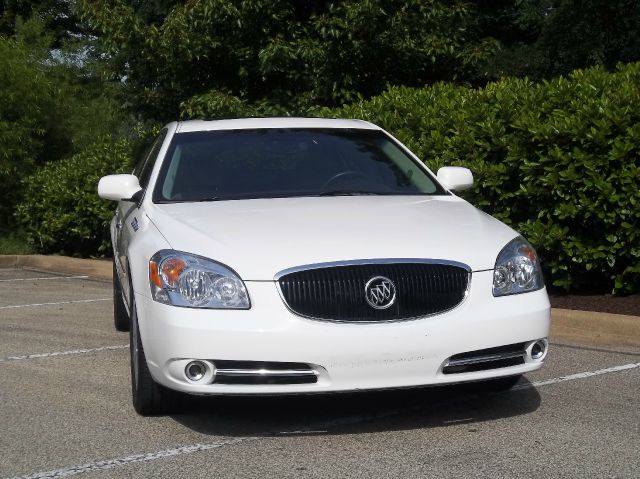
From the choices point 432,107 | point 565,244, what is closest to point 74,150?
point 432,107

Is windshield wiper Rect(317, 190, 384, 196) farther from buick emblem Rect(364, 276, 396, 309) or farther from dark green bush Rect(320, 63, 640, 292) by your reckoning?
dark green bush Rect(320, 63, 640, 292)

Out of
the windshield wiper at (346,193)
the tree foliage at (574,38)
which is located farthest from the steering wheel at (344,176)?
the tree foliage at (574,38)

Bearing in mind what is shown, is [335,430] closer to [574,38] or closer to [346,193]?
[346,193]

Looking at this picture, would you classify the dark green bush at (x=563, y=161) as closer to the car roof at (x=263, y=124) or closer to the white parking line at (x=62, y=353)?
the car roof at (x=263, y=124)

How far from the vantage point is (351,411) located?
6.13 m

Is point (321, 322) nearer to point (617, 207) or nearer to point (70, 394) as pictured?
point (70, 394)

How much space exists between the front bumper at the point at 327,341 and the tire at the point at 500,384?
89 cm

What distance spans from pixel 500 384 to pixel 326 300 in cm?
156

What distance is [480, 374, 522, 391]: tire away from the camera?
6.41 m

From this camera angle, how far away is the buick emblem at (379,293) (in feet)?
17.6

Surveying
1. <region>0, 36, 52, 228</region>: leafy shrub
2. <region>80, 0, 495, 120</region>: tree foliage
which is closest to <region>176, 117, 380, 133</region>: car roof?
<region>80, 0, 495, 120</region>: tree foliage

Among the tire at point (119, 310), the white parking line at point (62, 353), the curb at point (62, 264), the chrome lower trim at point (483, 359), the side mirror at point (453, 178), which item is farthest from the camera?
the curb at point (62, 264)

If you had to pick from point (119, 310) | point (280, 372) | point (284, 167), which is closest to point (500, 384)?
point (280, 372)

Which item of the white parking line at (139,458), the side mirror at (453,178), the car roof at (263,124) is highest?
the car roof at (263,124)
